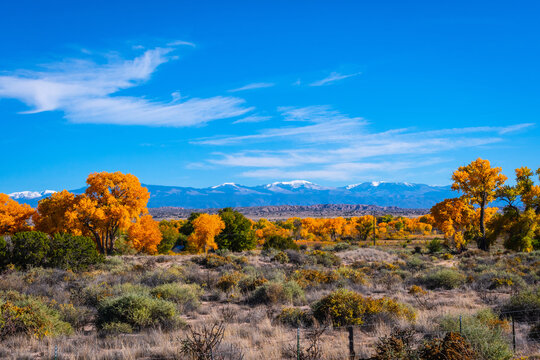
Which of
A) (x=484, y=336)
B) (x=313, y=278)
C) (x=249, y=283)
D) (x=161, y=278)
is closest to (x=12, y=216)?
(x=161, y=278)

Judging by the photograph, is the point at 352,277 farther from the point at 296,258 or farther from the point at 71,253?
the point at 71,253

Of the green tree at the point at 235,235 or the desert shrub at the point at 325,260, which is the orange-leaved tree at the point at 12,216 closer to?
the green tree at the point at 235,235

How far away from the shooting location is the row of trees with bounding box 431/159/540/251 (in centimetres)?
3325

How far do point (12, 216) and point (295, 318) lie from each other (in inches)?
1253

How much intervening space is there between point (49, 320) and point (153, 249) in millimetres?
33607

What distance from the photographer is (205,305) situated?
15805 millimetres

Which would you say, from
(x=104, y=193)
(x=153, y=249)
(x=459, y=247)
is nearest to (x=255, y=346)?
(x=104, y=193)

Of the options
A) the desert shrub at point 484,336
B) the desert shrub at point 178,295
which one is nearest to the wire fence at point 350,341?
the desert shrub at point 484,336

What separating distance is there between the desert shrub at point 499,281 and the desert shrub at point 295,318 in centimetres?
1118

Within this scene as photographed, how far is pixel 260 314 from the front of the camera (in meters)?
13.1

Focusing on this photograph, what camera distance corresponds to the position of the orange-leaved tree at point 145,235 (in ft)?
139

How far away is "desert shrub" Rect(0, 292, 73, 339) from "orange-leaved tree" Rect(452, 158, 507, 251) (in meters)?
33.1

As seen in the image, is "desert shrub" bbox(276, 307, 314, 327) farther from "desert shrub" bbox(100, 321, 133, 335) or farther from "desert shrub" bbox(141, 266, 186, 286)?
"desert shrub" bbox(141, 266, 186, 286)

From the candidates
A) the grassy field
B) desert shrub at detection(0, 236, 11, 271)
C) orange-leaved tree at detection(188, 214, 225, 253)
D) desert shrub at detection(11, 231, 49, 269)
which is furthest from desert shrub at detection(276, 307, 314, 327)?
orange-leaved tree at detection(188, 214, 225, 253)
